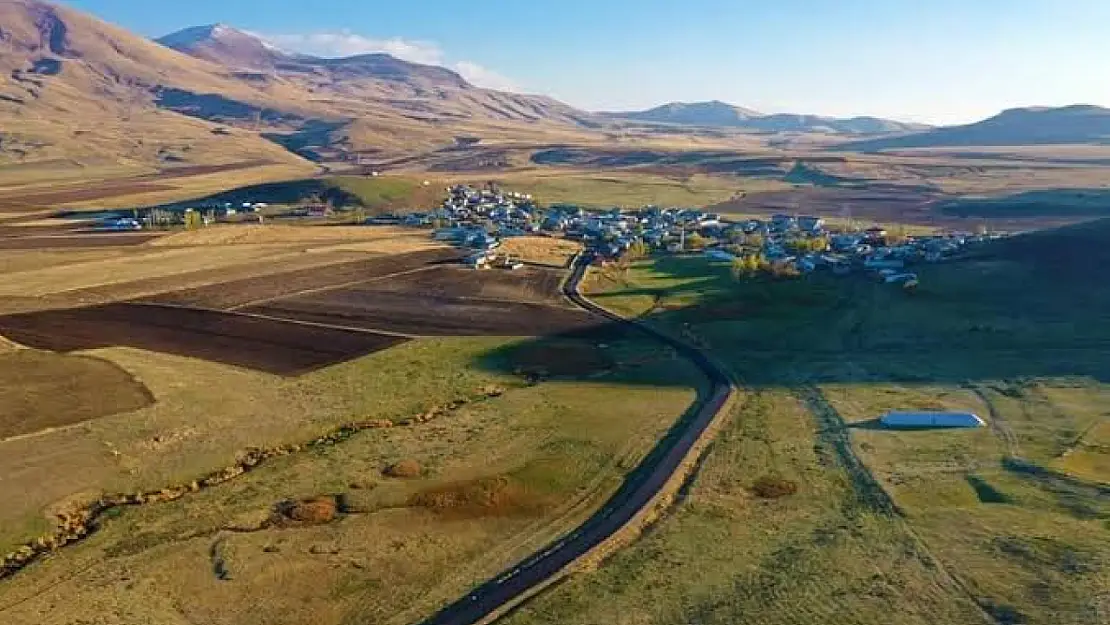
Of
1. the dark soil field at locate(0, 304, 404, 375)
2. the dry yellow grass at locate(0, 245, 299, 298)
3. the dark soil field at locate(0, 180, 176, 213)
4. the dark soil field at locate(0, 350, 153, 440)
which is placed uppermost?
the dark soil field at locate(0, 180, 176, 213)

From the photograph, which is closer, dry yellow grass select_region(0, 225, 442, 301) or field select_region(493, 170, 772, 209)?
dry yellow grass select_region(0, 225, 442, 301)

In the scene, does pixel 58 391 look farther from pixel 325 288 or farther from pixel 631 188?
pixel 631 188

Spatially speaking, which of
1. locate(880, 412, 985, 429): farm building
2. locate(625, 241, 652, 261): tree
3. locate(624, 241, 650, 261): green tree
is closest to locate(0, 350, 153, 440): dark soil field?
locate(880, 412, 985, 429): farm building

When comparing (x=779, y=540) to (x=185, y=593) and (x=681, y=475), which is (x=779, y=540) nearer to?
(x=681, y=475)

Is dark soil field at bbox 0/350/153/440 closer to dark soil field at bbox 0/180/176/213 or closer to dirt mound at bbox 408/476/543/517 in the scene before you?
dirt mound at bbox 408/476/543/517

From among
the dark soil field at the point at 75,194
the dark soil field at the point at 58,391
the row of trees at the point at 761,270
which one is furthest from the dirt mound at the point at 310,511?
the dark soil field at the point at 75,194

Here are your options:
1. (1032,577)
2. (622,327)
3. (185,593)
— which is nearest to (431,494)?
(185,593)
